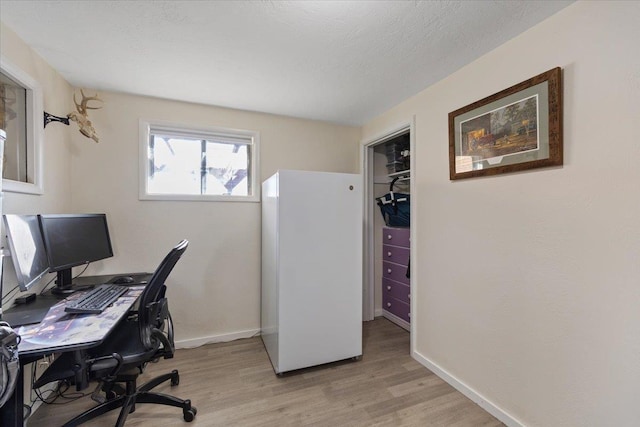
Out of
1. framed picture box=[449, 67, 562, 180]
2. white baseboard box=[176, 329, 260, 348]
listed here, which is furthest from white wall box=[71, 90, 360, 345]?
framed picture box=[449, 67, 562, 180]

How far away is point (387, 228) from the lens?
126 inches

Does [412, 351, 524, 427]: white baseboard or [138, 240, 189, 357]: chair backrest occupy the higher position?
[138, 240, 189, 357]: chair backrest

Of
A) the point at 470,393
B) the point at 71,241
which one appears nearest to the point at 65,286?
the point at 71,241

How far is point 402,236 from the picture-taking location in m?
2.95

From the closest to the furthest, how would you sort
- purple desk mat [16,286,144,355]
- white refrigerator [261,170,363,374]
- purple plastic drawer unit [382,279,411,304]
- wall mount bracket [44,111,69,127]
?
purple desk mat [16,286,144,355]
wall mount bracket [44,111,69,127]
white refrigerator [261,170,363,374]
purple plastic drawer unit [382,279,411,304]

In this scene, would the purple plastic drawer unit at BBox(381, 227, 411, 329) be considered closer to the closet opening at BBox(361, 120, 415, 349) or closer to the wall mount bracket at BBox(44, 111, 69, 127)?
the closet opening at BBox(361, 120, 415, 349)

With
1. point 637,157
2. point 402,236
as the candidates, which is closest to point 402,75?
point 637,157

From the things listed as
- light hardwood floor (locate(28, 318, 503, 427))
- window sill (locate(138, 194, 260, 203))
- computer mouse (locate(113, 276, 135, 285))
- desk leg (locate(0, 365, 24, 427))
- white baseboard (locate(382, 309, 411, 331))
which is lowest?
light hardwood floor (locate(28, 318, 503, 427))

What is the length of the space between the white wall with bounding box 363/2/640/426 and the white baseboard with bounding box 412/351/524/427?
0.01m

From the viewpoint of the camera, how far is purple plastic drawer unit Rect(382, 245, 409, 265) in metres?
2.90

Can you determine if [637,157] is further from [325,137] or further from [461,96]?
[325,137]

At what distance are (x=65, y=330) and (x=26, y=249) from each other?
64cm

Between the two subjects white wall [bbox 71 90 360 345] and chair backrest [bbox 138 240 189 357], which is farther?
white wall [bbox 71 90 360 345]

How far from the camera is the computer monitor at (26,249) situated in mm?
1339
